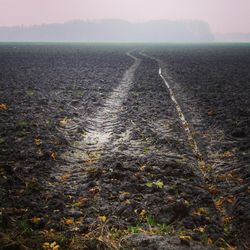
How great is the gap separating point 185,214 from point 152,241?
0.97 m

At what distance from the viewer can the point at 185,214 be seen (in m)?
5.27

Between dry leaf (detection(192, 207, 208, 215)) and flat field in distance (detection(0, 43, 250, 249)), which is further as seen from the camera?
dry leaf (detection(192, 207, 208, 215))

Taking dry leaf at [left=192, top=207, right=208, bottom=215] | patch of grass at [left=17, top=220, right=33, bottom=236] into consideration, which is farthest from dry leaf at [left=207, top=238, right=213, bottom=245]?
patch of grass at [left=17, top=220, right=33, bottom=236]

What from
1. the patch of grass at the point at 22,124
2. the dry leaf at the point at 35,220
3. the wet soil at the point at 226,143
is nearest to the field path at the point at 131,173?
the wet soil at the point at 226,143

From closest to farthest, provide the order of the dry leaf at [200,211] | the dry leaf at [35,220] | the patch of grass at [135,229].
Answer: the patch of grass at [135,229], the dry leaf at [35,220], the dry leaf at [200,211]

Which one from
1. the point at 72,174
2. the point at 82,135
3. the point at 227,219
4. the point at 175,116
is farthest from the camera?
the point at 175,116

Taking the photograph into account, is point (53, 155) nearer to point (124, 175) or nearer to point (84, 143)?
point (84, 143)

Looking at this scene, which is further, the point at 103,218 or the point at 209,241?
the point at 103,218

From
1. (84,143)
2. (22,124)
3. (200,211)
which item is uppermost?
(22,124)

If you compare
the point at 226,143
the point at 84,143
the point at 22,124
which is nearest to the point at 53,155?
the point at 84,143

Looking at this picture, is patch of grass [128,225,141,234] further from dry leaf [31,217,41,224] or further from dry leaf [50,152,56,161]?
dry leaf [50,152,56,161]

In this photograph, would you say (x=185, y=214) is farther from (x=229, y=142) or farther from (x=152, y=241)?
(x=229, y=142)

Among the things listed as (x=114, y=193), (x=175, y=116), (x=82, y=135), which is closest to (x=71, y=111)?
(x=82, y=135)

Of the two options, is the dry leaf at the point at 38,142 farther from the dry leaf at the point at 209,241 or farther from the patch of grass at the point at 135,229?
the dry leaf at the point at 209,241
